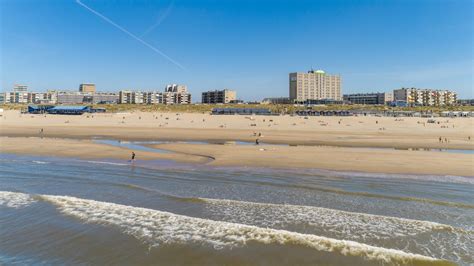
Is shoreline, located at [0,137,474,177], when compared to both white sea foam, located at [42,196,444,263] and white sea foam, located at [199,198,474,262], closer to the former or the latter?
white sea foam, located at [199,198,474,262]

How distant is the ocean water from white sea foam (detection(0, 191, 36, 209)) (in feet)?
0.10

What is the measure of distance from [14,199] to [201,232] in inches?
285

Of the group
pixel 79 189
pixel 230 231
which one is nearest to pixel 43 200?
pixel 79 189

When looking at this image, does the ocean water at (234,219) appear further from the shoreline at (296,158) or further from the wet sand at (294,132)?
the wet sand at (294,132)

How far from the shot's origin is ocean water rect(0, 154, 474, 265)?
7.59 meters

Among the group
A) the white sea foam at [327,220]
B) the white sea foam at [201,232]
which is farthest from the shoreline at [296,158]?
the white sea foam at [201,232]

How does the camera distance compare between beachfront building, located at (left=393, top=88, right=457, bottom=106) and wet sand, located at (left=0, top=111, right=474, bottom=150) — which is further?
beachfront building, located at (left=393, top=88, right=457, bottom=106)

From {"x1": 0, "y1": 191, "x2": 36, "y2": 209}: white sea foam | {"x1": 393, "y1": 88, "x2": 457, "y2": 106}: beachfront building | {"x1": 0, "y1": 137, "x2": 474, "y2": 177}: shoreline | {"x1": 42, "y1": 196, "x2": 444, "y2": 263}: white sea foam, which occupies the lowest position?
{"x1": 42, "y1": 196, "x2": 444, "y2": 263}: white sea foam

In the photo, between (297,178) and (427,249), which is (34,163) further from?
(427,249)

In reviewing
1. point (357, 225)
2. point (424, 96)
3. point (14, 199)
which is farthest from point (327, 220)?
point (424, 96)

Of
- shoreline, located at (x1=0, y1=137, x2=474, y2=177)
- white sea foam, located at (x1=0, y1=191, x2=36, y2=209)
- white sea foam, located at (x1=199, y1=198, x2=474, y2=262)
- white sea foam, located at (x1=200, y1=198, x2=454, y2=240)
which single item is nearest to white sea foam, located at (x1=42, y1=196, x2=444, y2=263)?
white sea foam, located at (x1=199, y1=198, x2=474, y2=262)

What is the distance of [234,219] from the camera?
390 inches

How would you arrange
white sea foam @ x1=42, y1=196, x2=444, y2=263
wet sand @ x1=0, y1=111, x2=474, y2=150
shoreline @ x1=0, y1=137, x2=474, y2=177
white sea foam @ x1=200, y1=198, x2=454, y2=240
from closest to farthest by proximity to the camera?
white sea foam @ x1=42, y1=196, x2=444, y2=263 < white sea foam @ x1=200, y1=198, x2=454, y2=240 < shoreline @ x1=0, y1=137, x2=474, y2=177 < wet sand @ x1=0, y1=111, x2=474, y2=150

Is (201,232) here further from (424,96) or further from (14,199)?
(424,96)
